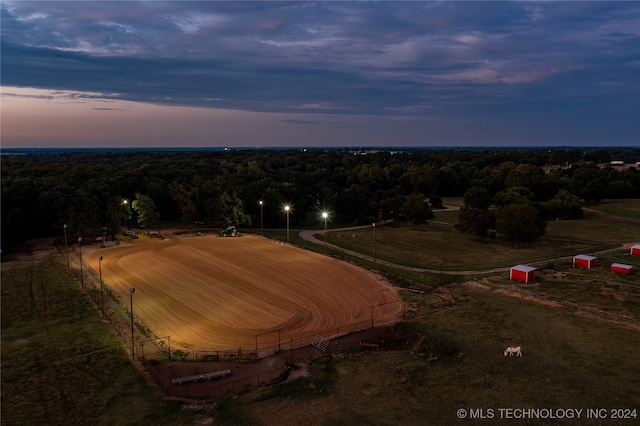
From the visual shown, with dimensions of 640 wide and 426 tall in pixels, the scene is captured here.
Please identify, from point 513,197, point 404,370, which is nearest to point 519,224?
point 513,197

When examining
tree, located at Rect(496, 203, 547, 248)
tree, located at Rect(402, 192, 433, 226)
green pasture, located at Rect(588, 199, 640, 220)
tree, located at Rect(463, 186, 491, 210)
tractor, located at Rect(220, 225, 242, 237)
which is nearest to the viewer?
tree, located at Rect(496, 203, 547, 248)

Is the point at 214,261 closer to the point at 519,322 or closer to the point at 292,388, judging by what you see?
the point at 292,388

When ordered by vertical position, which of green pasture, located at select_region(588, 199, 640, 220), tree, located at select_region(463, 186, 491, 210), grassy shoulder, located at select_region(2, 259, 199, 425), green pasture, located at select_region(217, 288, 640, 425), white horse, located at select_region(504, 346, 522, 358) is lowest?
grassy shoulder, located at select_region(2, 259, 199, 425)

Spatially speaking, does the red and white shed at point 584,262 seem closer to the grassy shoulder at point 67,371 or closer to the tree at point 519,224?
the tree at point 519,224

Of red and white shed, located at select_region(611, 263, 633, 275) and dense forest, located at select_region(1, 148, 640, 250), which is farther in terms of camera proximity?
dense forest, located at select_region(1, 148, 640, 250)

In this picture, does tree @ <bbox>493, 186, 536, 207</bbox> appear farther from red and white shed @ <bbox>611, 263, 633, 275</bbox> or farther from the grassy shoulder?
the grassy shoulder

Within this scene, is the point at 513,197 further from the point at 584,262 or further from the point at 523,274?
the point at 523,274

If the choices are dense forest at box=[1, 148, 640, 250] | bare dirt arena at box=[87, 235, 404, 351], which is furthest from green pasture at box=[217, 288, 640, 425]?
dense forest at box=[1, 148, 640, 250]

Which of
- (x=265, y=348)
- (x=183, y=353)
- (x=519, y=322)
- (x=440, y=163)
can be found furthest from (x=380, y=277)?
(x=440, y=163)
